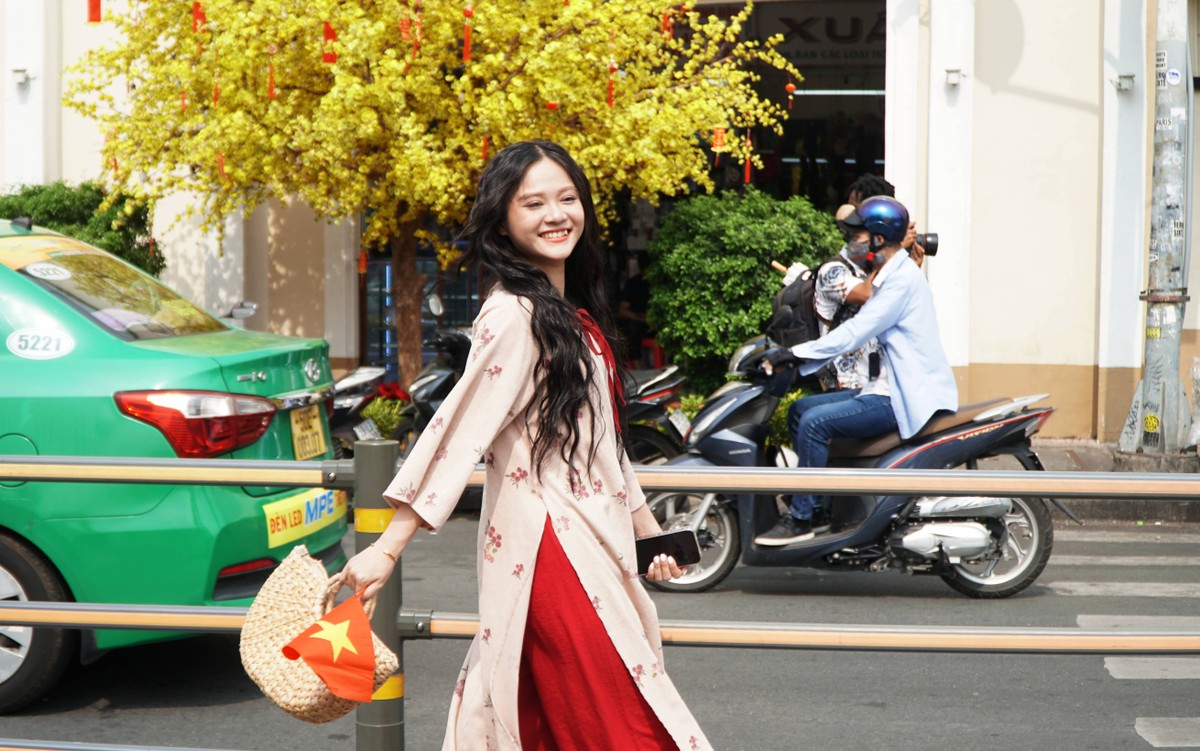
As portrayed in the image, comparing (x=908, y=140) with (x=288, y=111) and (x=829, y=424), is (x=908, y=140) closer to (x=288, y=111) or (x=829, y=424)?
(x=288, y=111)

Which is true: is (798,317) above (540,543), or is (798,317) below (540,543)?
above

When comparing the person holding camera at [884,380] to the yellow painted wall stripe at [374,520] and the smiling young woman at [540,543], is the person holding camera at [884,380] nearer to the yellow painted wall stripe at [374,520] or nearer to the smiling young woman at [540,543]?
the yellow painted wall stripe at [374,520]

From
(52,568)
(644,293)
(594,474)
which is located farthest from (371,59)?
(594,474)

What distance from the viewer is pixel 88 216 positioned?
13.2 meters

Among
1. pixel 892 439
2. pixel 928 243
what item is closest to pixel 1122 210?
pixel 928 243

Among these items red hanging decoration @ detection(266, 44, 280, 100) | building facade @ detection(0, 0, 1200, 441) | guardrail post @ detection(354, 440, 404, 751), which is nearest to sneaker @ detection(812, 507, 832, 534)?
guardrail post @ detection(354, 440, 404, 751)

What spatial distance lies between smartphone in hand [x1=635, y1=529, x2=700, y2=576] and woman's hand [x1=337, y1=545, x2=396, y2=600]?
1.66 feet

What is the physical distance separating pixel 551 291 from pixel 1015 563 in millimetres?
4519

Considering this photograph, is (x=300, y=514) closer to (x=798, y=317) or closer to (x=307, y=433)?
Answer: (x=307, y=433)

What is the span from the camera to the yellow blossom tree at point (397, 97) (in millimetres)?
9719

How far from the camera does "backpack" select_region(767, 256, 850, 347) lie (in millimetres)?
7336

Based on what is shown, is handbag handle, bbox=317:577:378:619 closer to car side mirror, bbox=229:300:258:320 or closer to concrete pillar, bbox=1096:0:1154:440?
car side mirror, bbox=229:300:258:320

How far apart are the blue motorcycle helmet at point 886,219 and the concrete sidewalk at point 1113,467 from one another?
1.74 metres

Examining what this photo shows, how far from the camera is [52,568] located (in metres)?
4.70
